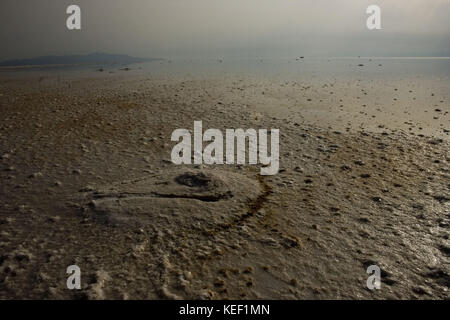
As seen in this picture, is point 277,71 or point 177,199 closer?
point 177,199

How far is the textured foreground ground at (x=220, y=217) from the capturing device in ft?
11.0

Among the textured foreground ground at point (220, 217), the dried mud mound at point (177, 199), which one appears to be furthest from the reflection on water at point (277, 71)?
the dried mud mound at point (177, 199)

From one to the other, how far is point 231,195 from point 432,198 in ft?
9.66

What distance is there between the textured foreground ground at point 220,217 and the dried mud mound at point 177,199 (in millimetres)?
22

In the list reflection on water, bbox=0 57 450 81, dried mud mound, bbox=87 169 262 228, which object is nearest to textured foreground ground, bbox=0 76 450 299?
dried mud mound, bbox=87 169 262 228

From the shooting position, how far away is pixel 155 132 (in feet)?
25.9

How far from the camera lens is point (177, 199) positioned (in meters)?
4.71

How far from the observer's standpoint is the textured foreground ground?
11.0 feet

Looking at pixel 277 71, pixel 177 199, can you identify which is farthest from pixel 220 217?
pixel 277 71

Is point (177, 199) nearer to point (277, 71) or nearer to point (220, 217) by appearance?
point (220, 217)

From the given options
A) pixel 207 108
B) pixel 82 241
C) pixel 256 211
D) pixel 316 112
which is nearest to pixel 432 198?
pixel 256 211

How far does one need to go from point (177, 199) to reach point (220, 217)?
0.70 m

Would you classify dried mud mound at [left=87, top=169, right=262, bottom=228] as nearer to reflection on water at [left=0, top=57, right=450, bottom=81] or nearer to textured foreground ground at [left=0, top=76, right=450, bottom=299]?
textured foreground ground at [left=0, top=76, right=450, bottom=299]
